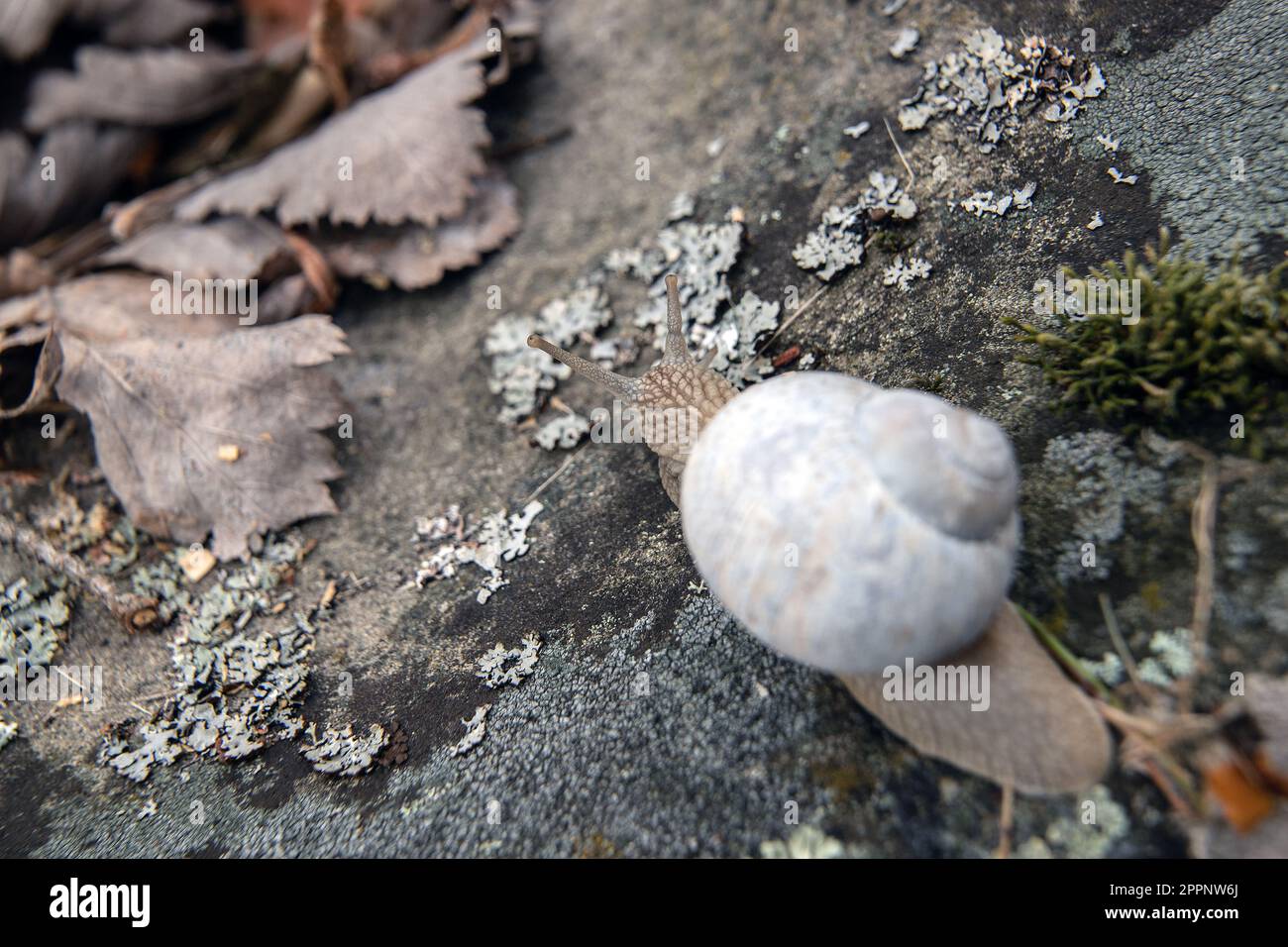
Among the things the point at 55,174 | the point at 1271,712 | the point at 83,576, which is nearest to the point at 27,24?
the point at 55,174

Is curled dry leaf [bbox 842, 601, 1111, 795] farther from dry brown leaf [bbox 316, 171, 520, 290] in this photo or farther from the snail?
dry brown leaf [bbox 316, 171, 520, 290]

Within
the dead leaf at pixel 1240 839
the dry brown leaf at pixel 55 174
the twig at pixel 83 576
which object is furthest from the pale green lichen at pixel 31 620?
the dead leaf at pixel 1240 839

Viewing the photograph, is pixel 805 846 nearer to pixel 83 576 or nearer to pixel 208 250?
pixel 83 576

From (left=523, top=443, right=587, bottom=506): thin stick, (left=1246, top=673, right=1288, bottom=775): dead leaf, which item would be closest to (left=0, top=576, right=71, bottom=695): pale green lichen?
(left=523, top=443, right=587, bottom=506): thin stick

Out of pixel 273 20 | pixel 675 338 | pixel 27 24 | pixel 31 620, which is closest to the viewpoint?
pixel 675 338

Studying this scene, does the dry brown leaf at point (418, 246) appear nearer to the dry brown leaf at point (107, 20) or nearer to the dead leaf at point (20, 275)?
the dead leaf at point (20, 275)
